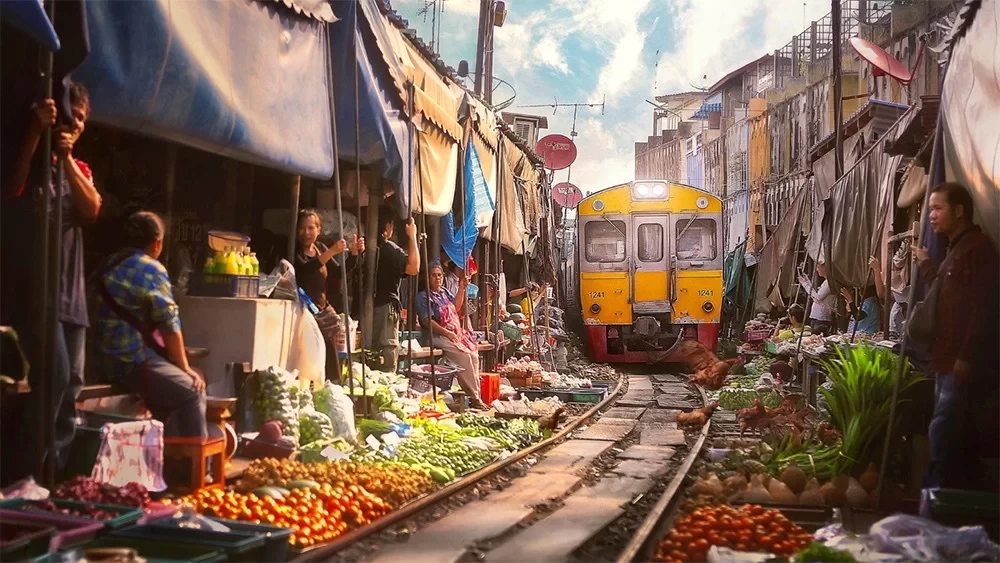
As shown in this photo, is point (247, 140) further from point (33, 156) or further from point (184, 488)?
point (184, 488)

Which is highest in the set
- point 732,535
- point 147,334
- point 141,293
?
point 141,293

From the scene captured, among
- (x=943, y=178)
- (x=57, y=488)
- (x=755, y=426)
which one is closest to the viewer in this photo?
(x=57, y=488)

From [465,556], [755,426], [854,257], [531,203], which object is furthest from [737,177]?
[465,556]

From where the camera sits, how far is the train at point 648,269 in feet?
59.5

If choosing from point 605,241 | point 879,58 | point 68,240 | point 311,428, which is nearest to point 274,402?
point 311,428

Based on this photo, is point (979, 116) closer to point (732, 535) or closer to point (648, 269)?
point (732, 535)

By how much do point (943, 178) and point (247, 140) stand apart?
179 inches

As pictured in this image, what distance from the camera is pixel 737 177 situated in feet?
117

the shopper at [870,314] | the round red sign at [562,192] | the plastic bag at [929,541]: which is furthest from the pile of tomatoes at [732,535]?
the round red sign at [562,192]

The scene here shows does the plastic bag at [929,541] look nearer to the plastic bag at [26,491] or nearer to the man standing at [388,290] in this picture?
the plastic bag at [26,491]

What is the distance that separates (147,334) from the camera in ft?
17.6

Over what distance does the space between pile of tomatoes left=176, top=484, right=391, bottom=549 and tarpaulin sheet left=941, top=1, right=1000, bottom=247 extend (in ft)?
12.2

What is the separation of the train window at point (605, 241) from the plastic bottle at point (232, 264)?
12.4 m

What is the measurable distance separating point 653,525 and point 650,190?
1349cm
